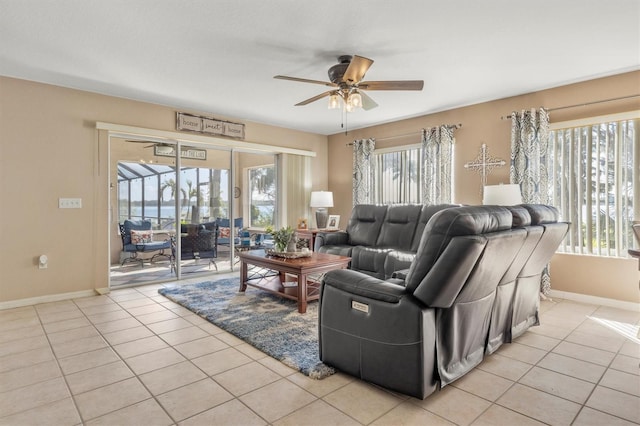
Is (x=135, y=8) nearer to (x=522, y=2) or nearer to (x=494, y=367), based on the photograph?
(x=522, y=2)

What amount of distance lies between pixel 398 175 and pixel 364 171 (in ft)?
2.12

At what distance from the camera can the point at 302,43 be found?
2.97 m

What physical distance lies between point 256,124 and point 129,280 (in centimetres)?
305

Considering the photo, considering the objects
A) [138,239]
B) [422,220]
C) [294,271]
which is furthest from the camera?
[138,239]

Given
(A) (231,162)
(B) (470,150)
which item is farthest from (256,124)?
(B) (470,150)

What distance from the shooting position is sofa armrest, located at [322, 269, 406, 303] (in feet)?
6.37

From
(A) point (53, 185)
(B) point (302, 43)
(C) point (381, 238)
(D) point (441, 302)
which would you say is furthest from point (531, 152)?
(A) point (53, 185)

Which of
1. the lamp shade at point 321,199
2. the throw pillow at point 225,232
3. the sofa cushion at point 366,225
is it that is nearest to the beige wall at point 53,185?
the throw pillow at point 225,232

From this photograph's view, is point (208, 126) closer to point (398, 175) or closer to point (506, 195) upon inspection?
point (398, 175)

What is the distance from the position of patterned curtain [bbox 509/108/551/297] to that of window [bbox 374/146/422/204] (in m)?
1.50

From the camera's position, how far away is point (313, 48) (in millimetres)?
3059

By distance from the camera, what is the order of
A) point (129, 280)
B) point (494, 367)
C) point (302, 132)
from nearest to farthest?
1. point (494, 367)
2. point (129, 280)
3. point (302, 132)

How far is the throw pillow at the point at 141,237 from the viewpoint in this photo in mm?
5090

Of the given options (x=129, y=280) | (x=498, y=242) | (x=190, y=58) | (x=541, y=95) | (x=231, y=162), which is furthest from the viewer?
(x=231, y=162)
